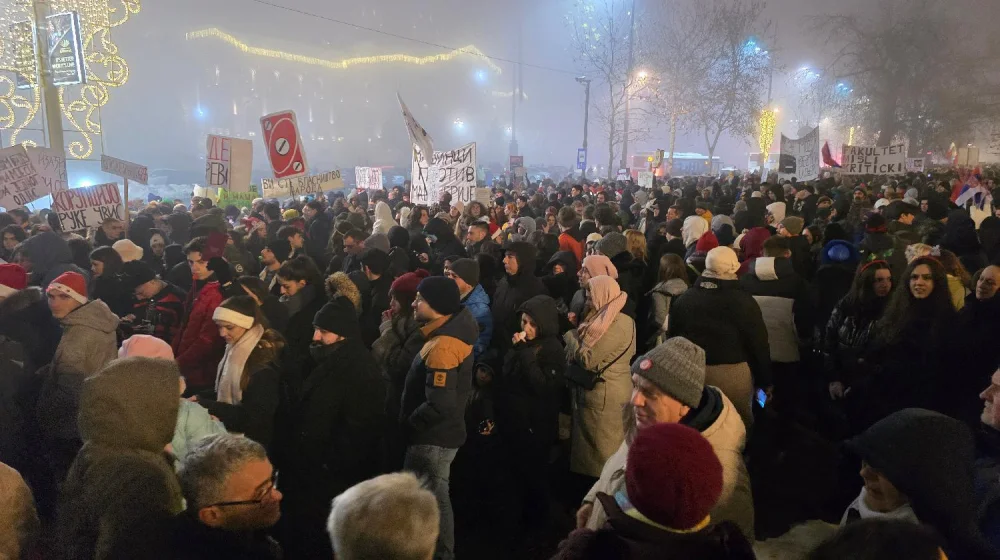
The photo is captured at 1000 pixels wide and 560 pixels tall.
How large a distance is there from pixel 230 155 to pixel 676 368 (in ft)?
34.2

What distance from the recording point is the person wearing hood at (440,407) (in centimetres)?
349

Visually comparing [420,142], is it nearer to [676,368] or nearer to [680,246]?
[680,246]

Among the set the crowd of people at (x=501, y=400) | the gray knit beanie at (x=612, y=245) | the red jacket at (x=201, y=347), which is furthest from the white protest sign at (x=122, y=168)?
the gray knit beanie at (x=612, y=245)

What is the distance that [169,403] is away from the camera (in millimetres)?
2379

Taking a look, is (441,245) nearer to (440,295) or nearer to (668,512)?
(440,295)

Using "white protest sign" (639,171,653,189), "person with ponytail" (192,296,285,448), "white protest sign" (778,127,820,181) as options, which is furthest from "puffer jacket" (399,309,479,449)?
"white protest sign" (639,171,653,189)

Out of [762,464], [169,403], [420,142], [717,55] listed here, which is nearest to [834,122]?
[717,55]

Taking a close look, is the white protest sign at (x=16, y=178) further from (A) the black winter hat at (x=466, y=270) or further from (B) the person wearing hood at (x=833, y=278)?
(B) the person wearing hood at (x=833, y=278)

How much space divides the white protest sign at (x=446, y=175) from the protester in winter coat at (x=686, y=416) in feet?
29.5

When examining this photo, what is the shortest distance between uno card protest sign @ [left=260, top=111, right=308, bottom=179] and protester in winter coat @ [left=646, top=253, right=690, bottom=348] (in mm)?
7703

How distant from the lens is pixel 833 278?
6.14m

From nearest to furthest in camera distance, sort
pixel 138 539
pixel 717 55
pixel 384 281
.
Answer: pixel 138 539
pixel 384 281
pixel 717 55

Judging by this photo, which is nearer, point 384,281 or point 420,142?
point 384,281

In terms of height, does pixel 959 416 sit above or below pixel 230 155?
below
